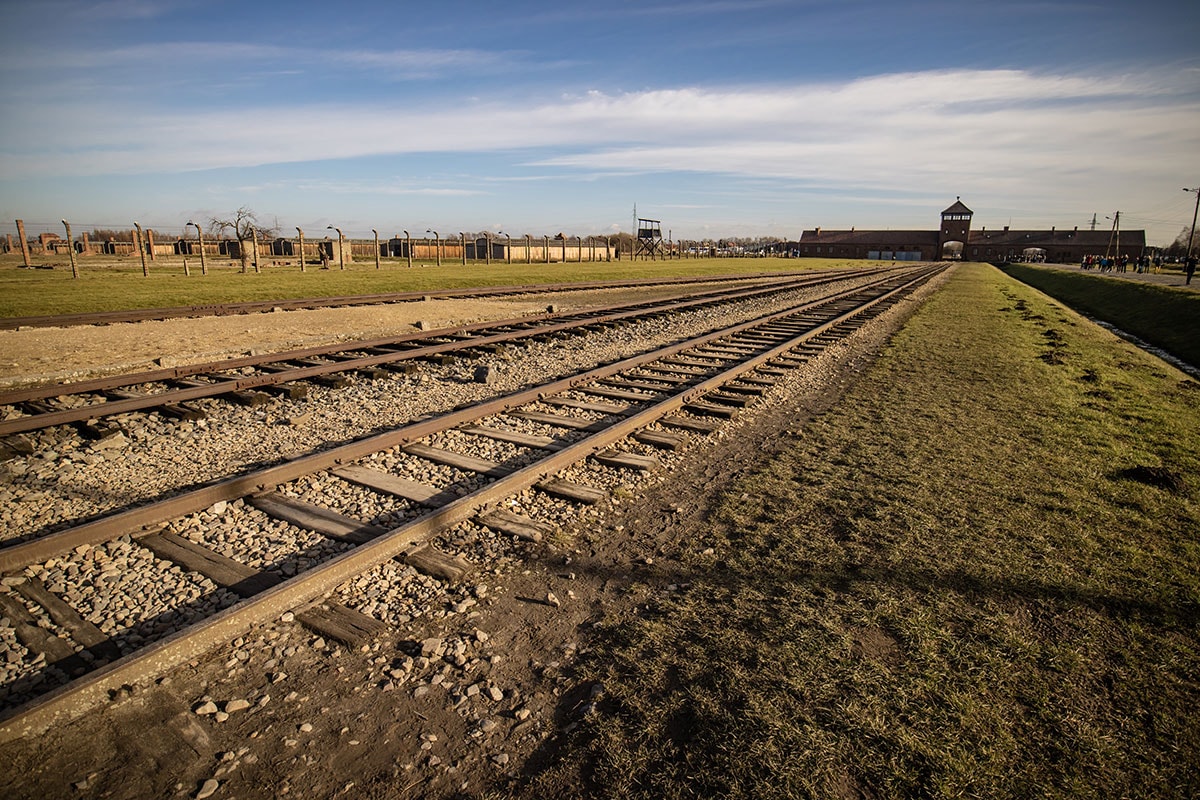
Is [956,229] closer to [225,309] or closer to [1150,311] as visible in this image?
[1150,311]

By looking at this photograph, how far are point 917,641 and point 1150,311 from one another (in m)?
28.7

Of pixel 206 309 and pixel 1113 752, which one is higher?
pixel 206 309

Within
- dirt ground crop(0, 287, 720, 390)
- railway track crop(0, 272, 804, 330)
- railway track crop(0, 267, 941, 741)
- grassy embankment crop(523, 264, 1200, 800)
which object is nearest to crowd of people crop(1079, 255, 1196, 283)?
railway track crop(0, 272, 804, 330)

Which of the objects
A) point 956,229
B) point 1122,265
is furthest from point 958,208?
point 1122,265

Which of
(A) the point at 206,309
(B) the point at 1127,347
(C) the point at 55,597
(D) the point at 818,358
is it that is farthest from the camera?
(B) the point at 1127,347

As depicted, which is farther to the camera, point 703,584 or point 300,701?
point 703,584

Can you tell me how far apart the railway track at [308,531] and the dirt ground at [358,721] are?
14 centimetres

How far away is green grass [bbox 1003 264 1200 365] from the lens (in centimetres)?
1803

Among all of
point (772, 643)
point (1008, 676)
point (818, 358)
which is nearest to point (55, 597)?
point (772, 643)

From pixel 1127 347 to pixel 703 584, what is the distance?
18285 millimetres

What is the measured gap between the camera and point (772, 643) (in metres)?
3.19

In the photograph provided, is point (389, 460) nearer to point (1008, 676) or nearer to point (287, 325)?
point (1008, 676)

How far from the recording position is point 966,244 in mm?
134875

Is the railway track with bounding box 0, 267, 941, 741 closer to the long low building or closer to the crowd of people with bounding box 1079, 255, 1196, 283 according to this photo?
the crowd of people with bounding box 1079, 255, 1196, 283
